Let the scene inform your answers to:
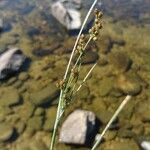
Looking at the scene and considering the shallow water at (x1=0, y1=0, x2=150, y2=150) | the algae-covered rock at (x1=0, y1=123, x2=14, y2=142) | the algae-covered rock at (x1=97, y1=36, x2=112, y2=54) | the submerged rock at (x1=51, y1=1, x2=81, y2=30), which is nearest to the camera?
the algae-covered rock at (x1=0, y1=123, x2=14, y2=142)

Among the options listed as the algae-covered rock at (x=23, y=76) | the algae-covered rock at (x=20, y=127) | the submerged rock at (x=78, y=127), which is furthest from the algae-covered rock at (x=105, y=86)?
the algae-covered rock at (x=20, y=127)

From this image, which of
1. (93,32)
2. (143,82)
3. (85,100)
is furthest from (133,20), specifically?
(93,32)

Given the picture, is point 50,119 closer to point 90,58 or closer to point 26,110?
point 26,110

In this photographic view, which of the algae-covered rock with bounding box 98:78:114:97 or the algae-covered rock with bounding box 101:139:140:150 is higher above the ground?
the algae-covered rock with bounding box 98:78:114:97

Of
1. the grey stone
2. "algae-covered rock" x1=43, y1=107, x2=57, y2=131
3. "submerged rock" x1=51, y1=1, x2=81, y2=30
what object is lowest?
the grey stone

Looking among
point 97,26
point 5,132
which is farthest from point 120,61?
point 97,26

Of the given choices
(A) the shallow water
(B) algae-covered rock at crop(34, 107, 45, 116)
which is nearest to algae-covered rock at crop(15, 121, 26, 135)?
(A) the shallow water

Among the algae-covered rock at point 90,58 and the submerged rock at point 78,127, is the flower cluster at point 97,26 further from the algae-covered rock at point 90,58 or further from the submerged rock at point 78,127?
the algae-covered rock at point 90,58

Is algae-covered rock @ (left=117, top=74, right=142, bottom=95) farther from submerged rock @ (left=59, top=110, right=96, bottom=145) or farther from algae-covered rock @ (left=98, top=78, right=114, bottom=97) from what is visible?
submerged rock @ (left=59, top=110, right=96, bottom=145)
